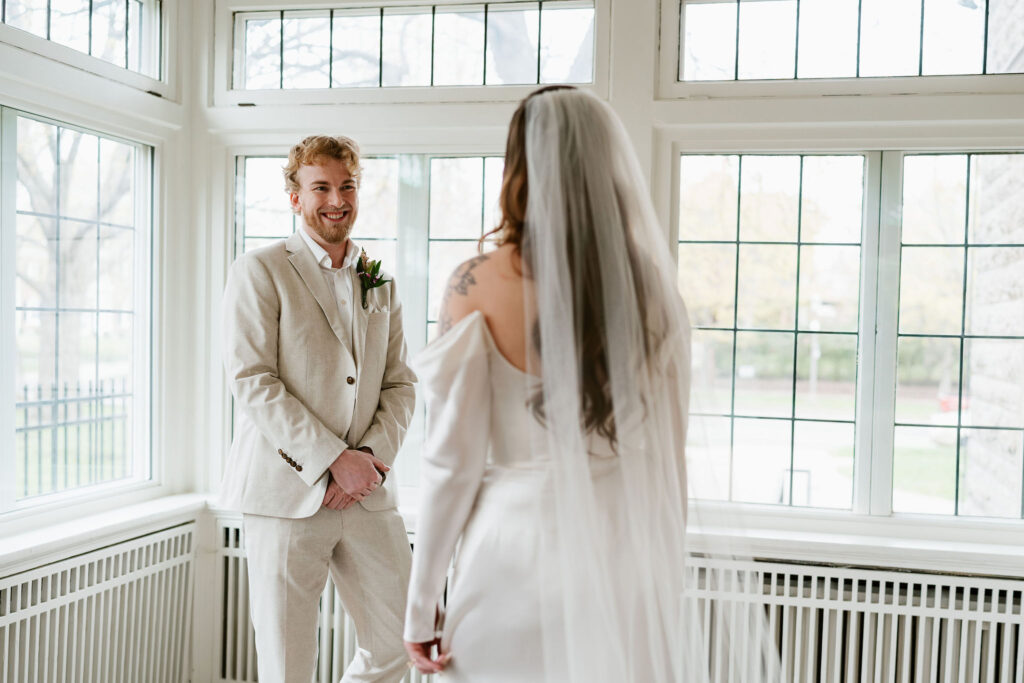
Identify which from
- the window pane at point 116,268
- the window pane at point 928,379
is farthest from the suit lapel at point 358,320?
the window pane at point 928,379

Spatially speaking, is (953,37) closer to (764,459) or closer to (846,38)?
(846,38)

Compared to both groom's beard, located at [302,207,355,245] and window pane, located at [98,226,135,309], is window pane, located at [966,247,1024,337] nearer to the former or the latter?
groom's beard, located at [302,207,355,245]

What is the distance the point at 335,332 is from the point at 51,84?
1.29 m

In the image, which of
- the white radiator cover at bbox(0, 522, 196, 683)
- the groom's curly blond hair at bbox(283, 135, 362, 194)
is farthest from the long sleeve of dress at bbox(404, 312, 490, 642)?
the white radiator cover at bbox(0, 522, 196, 683)

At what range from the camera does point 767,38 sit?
3232 millimetres

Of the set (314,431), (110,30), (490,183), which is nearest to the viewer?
(314,431)

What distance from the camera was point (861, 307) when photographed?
3.23 metres

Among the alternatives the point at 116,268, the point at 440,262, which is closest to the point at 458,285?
the point at 440,262

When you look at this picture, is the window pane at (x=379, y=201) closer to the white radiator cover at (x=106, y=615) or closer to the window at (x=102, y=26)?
the window at (x=102, y=26)

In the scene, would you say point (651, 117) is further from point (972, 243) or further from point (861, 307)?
point (972, 243)

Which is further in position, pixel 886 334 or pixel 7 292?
pixel 886 334

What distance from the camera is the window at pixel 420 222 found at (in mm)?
3477

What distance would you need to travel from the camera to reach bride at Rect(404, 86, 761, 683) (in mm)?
1670

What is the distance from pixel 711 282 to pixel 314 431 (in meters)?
1.61
